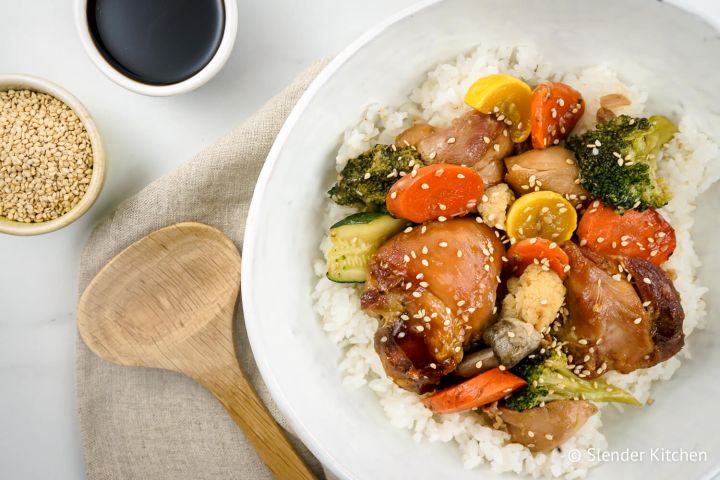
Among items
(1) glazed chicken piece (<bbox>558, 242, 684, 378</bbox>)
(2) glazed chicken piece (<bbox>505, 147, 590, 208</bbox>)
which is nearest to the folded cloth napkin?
(2) glazed chicken piece (<bbox>505, 147, 590, 208</bbox>)

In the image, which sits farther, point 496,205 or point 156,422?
point 156,422

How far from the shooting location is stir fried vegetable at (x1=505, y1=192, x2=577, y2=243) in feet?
8.49

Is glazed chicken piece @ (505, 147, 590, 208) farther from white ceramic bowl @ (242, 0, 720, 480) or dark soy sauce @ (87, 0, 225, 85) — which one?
dark soy sauce @ (87, 0, 225, 85)

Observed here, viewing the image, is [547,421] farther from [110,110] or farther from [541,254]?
[110,110]

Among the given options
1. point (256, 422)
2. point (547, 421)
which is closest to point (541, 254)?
point (547, 421)

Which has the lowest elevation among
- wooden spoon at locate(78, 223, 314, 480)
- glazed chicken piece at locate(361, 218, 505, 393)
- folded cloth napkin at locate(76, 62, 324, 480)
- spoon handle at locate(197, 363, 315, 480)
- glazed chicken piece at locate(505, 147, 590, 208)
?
folded cloth napkin at locate(76, 62, 324, 480)

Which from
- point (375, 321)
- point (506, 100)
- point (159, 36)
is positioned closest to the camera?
point (506, 100)

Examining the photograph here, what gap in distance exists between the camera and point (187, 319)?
10.3ft

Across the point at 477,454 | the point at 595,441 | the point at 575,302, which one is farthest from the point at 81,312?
the point at 595,441

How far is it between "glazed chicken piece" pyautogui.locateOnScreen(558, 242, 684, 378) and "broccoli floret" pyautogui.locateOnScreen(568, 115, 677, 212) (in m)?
0.27

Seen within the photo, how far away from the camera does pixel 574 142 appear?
2.75 m

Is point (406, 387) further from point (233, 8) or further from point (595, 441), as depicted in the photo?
point (233, 8)

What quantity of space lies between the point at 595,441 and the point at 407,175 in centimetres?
160

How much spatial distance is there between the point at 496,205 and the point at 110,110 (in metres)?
2.21
